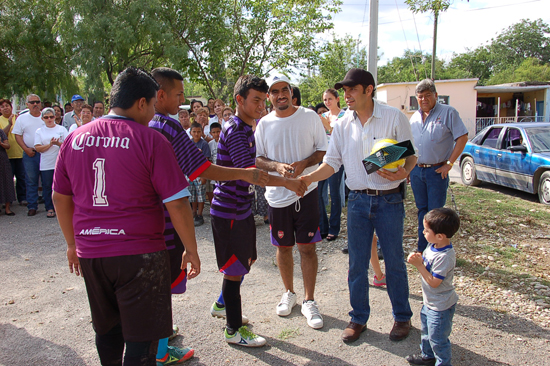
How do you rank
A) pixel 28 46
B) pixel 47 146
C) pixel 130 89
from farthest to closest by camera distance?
pixel 28 46 → pixel 47 146 → pixel 130 89

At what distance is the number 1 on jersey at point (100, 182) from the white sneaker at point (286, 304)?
242 centimetres

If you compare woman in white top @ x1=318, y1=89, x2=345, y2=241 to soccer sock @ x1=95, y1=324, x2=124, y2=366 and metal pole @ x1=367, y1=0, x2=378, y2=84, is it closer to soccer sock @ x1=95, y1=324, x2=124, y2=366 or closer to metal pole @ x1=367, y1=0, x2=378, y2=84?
metal pole @ x1=367, y1=0, x2=378, y2=84

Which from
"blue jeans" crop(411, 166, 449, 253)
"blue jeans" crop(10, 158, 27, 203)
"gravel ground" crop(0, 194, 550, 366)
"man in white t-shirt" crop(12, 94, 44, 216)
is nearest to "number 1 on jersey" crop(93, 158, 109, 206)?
"gravel ground" crop(0, 194, 550, 366)

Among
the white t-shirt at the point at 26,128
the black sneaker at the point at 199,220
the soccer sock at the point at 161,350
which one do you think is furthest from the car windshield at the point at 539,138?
the white t-shirt at the point at 26,128

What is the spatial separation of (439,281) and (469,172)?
9.55 m

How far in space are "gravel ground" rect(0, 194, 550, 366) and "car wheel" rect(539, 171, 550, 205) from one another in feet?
16.6

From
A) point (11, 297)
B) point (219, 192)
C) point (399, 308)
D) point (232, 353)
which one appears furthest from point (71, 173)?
point (11, 297)

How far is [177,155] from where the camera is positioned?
2.75 metres

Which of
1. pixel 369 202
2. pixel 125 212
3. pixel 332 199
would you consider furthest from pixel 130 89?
pixel 332 199

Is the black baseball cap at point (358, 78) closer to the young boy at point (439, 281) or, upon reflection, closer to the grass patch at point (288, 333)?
the young boy at point (439, 281)

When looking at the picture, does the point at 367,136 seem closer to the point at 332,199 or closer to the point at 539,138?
the point at 332,199

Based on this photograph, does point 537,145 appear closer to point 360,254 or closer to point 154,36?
point 360,254

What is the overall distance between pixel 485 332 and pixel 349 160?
6.55 ft

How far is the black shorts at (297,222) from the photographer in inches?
157
